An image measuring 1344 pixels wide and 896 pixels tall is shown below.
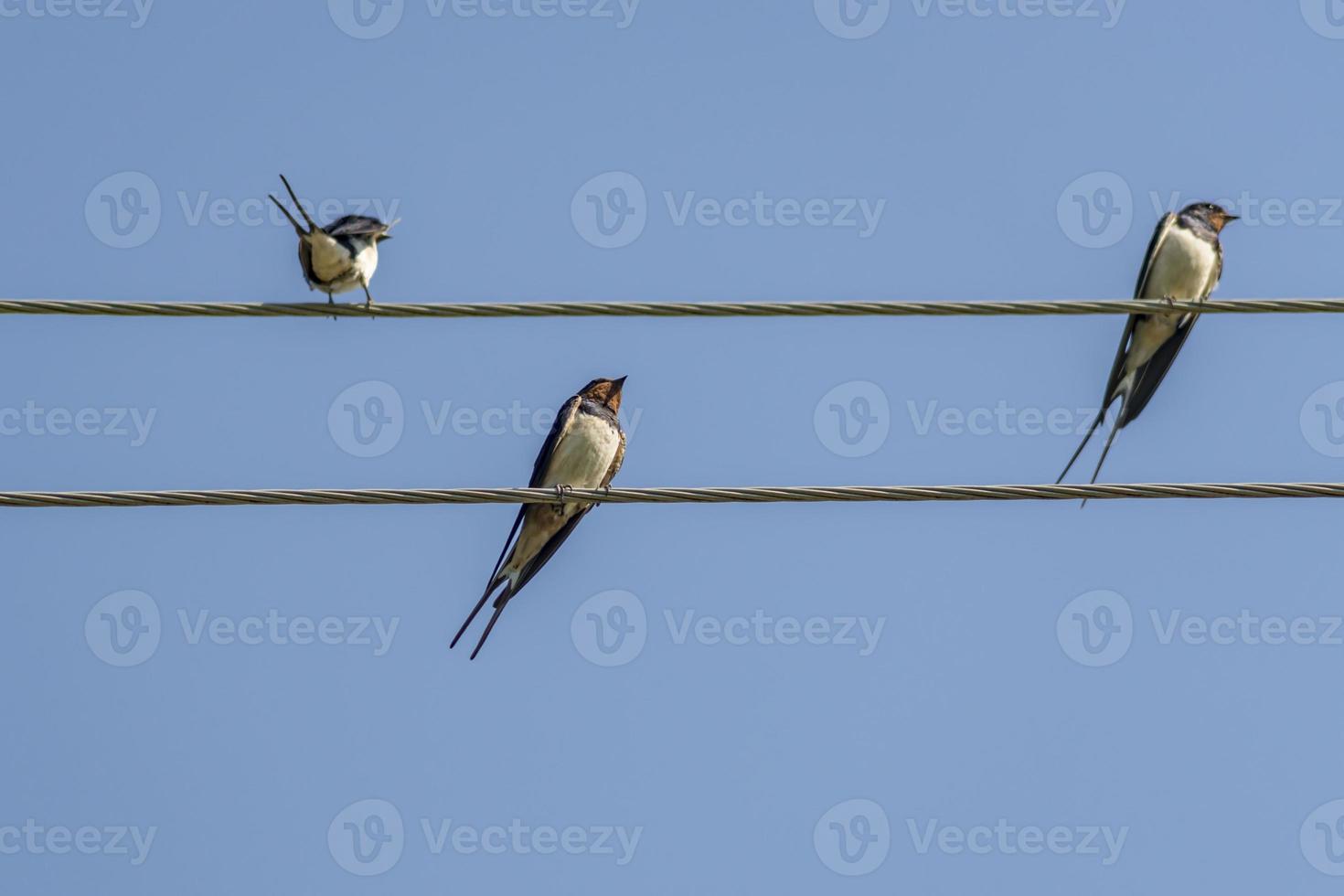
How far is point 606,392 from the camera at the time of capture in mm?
9156

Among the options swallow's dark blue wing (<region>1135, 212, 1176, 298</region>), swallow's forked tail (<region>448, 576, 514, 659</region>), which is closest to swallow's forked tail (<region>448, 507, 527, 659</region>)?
swallow's forked tail (<region>448, 576, 514, 659</region>)

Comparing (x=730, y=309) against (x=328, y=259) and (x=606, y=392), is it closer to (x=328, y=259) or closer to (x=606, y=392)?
(x=328, y=259)

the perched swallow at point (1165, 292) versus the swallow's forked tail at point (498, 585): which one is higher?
the perched swallow at point (1165, 292)

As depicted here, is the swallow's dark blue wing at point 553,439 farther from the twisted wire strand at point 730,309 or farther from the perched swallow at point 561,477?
the twisted wire strand at point 730,309

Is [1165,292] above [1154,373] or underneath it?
above

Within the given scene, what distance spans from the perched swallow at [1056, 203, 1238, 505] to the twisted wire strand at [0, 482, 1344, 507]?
2.84 m

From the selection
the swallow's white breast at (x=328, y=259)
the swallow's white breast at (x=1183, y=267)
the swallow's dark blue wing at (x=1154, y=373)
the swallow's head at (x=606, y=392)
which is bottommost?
the swallow's white breast at (x=328, y=259)

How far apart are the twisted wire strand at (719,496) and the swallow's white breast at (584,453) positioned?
2882 millimetres

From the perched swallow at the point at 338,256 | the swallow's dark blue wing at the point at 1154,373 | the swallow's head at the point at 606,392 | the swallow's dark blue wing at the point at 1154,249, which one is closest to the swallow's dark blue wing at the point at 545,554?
the swallow's head at the point at 606,392

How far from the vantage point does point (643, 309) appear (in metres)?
5.89

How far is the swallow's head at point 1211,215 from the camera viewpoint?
9.62 m

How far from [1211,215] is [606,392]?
3.24 m

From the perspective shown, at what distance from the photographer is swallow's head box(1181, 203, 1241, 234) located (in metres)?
9.62

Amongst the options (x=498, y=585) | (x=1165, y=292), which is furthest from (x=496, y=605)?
(x=1165, y=292)
